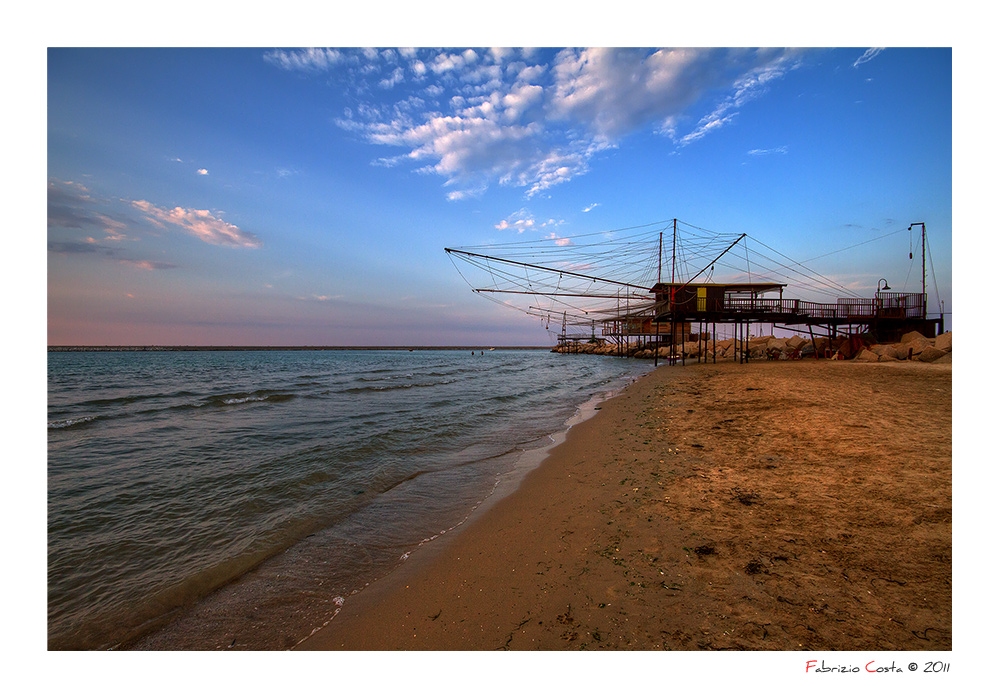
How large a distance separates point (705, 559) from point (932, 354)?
83.6ft

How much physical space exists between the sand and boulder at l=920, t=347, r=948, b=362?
1819 centimetres

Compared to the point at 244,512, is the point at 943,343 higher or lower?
higher

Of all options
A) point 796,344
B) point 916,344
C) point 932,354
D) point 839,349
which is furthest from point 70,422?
point 796,344

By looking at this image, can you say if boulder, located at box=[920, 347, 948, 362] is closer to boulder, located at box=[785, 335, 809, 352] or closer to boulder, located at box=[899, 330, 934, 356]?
boulder, located at box=[899, 330, 934, 356]

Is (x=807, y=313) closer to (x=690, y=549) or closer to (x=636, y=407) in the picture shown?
(x=636, y=407)

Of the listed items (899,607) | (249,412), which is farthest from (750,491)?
(249,412)

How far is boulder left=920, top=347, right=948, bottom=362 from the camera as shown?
19.2m

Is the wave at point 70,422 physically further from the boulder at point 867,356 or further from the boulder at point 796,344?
the boulder at point 796,344

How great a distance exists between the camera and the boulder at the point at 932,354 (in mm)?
19188

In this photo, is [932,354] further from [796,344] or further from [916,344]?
[796,344]

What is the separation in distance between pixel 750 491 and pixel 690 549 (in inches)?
77.1

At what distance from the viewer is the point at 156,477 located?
804 centimetres

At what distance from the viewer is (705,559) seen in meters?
3.55

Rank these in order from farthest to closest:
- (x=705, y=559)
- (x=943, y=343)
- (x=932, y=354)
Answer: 1. (x=943, y=343)
2. (x=932, y=354)
3. (x=705, y=559)
